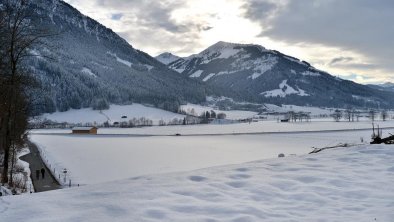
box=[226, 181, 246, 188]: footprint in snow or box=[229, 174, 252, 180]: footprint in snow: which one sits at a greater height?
box=[229, 174, 252, 180]: footprint in snow

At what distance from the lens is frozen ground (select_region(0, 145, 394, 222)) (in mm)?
5996

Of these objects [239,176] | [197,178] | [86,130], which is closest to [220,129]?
[86,130]

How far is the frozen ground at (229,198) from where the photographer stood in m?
6.00

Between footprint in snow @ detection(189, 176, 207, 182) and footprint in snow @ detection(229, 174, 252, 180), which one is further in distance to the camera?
footprint in snow @ detection(229, 174, 252, 180)

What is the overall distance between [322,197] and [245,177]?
2196 millimetres

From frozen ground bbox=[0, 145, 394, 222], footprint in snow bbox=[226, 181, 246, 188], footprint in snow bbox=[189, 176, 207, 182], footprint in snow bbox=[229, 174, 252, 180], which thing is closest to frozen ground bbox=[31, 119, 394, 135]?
footprint in snow bbox=[229, 174, 252, 180]

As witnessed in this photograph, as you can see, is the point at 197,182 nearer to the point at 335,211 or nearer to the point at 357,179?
the point at 335,211

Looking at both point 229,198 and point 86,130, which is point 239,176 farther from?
point 86,130

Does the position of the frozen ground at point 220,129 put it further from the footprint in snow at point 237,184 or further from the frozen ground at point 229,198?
the footprint in snow at point 237,184

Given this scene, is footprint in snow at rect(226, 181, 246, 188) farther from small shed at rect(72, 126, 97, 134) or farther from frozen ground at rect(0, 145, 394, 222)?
small shed at rect(72, 126, 97, 134)

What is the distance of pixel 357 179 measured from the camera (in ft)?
30.1

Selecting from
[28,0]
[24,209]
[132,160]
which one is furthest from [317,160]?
[132,160]

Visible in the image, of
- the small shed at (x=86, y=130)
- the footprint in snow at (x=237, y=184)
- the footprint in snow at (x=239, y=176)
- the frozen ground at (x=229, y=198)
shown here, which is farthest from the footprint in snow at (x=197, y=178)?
the small shed at (x=86, y=130)

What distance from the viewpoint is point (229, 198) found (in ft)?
23.9
